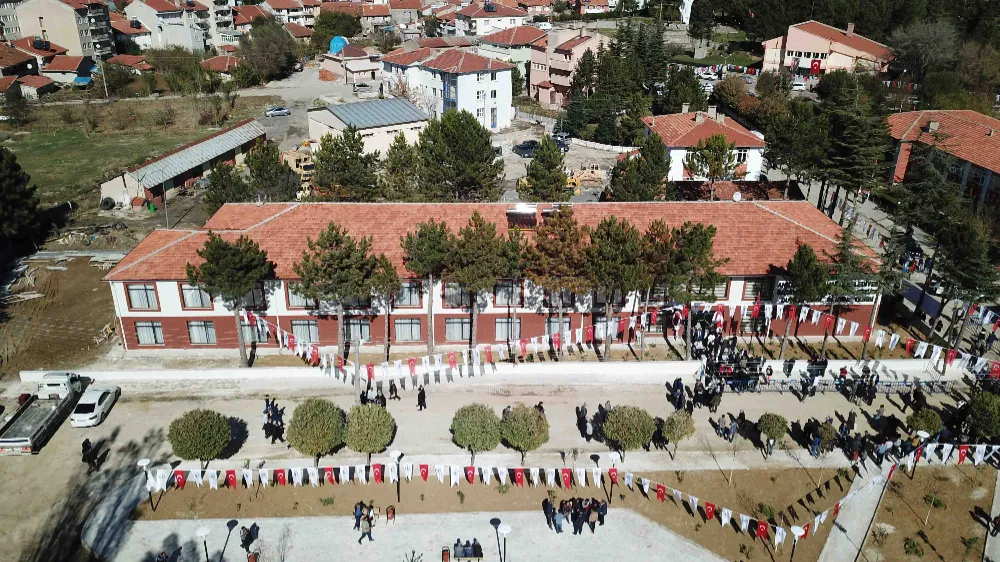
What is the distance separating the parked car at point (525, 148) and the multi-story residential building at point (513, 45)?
27406mm

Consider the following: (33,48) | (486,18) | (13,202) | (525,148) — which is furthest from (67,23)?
(525,148)

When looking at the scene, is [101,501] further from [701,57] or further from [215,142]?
[701,57]

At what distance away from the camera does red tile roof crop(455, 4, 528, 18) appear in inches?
4862

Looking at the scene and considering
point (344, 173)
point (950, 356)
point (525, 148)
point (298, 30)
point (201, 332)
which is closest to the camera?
point (950, 356)

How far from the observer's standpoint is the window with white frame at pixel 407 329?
119 ft

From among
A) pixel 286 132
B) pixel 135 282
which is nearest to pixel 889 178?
pixel 135 282

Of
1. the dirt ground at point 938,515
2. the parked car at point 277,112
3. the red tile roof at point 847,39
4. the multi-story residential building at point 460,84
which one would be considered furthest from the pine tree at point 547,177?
the red tile roof at point 847,39

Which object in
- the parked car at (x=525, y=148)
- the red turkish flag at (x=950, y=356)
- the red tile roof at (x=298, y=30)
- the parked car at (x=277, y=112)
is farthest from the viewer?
the red tile roof at (x=298, y=30)

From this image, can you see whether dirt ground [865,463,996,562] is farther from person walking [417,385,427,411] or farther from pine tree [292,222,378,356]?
pine tree [292,222,378,356]

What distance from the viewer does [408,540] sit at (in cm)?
2461

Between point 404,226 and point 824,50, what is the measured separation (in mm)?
80082

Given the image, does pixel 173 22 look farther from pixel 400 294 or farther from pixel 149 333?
pixel 400 294

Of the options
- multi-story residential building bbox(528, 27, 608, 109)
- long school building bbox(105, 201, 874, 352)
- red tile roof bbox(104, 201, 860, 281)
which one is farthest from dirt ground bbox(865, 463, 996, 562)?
multi-story residential building bbox(528, 27, 608, 109)

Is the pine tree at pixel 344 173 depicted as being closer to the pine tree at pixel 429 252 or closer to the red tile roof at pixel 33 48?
the pine tree at pixel 429 252
